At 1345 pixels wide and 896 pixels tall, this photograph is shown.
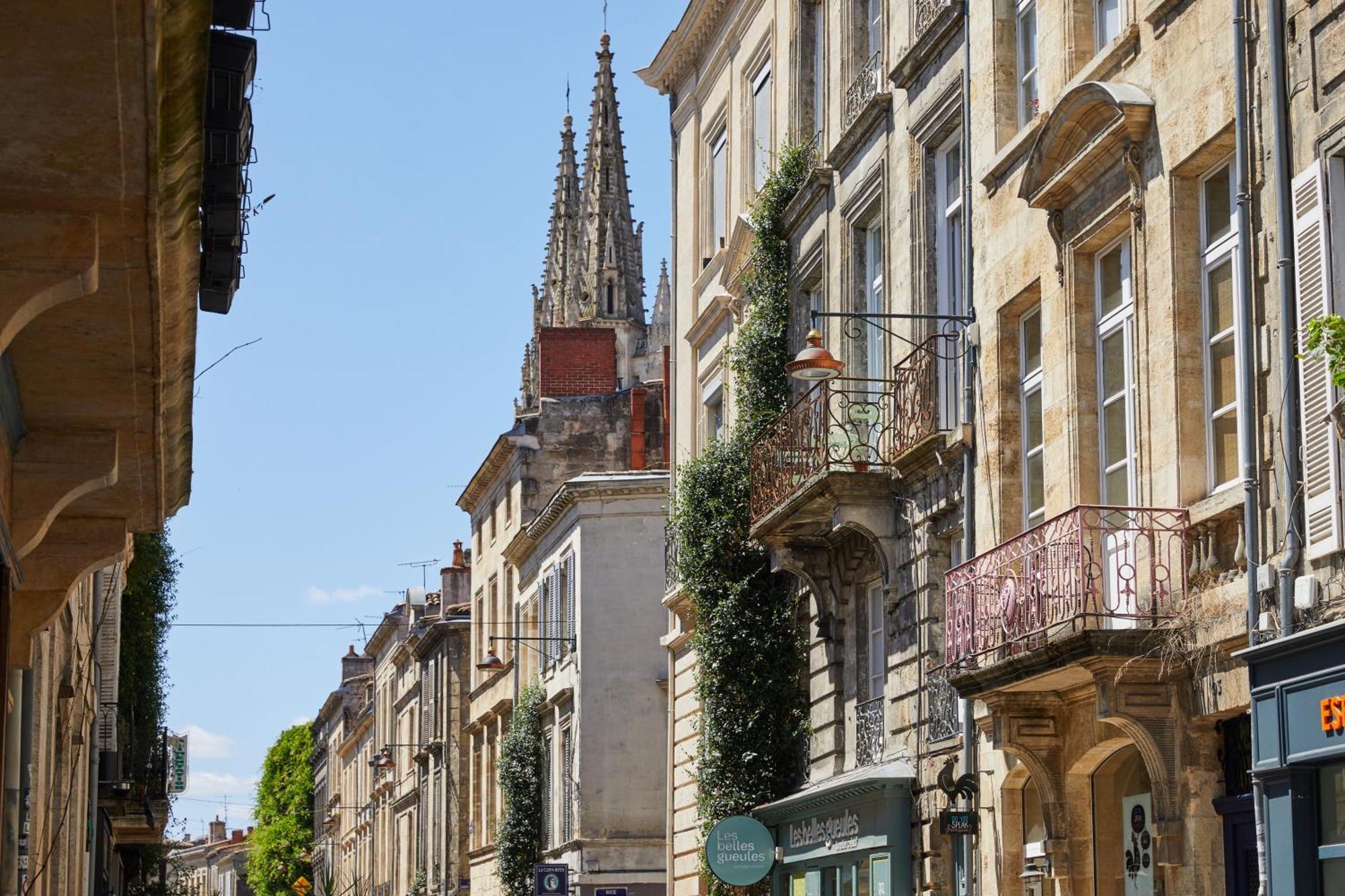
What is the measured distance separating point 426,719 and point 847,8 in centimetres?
3739

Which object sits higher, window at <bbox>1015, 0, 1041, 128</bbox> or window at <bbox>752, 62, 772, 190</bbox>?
window at <bbox>752, 62, 772, 190</bbox>

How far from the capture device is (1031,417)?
1658 centimetres

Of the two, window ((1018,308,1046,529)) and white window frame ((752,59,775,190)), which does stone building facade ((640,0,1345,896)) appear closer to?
window ((1018,308,1046,529))

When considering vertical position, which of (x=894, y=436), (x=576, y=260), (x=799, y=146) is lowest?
(x=894, y=436)

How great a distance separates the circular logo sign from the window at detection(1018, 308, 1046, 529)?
6729 mm

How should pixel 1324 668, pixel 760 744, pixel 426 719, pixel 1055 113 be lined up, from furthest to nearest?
pixel 426 719 → pixel 760 744 → pixel 1055 113 → pixel 1324 668

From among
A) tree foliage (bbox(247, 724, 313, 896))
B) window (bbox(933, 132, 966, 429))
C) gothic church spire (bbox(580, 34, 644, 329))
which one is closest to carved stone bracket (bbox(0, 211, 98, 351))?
window (bbox(933, 132, 966, 429))

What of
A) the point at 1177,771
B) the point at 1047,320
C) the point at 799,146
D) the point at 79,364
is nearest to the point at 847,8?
the point at 799,146

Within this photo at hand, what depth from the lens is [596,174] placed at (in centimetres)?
11638

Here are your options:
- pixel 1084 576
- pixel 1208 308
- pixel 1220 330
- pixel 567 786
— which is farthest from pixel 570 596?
pixel 1220 330

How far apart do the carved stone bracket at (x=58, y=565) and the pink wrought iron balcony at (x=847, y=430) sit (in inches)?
330

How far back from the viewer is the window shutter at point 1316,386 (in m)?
11.2

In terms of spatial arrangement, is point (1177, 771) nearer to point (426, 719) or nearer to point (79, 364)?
point (79, 364)

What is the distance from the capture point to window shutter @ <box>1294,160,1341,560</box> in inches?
440
